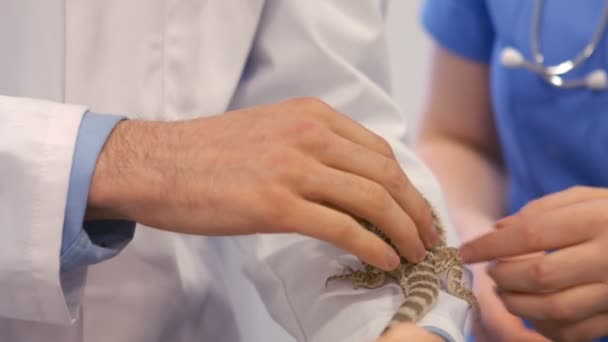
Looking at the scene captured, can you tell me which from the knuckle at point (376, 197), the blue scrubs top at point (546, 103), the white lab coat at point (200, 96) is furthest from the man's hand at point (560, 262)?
the knuckle at point (376, 197)

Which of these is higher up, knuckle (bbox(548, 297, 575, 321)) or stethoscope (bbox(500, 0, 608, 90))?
stethoscope (bbox(500, 0, 608, 90))

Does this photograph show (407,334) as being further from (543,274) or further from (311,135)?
(543,274)

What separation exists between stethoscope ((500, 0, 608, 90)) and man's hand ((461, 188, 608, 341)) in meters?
0.22

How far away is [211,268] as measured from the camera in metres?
1.00

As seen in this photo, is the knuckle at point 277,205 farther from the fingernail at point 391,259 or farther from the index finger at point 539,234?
the index finger at point 539,234

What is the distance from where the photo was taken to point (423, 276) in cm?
84

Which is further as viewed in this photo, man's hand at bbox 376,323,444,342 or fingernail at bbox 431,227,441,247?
fingernail at bbox 431,227,441,247

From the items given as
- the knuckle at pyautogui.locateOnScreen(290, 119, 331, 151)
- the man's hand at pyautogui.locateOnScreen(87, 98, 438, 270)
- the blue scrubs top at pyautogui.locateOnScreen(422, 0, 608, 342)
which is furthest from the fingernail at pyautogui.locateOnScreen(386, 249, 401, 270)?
the blue scrubs top at pyautogui.locateOnScreen(422, 0, 608, 342)

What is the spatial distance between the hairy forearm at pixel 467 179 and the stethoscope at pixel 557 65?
0.24 meters

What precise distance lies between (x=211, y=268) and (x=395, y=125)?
279mm

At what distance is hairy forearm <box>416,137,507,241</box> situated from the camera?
Answer: 4.58 ft

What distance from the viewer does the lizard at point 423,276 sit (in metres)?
0.80

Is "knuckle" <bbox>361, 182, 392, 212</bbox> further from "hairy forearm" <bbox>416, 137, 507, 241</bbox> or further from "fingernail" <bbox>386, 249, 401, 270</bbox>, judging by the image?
"hairy forearm" <bbox>416, 137, 507, 241</bbox>

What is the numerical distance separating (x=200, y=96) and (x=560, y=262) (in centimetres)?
45
